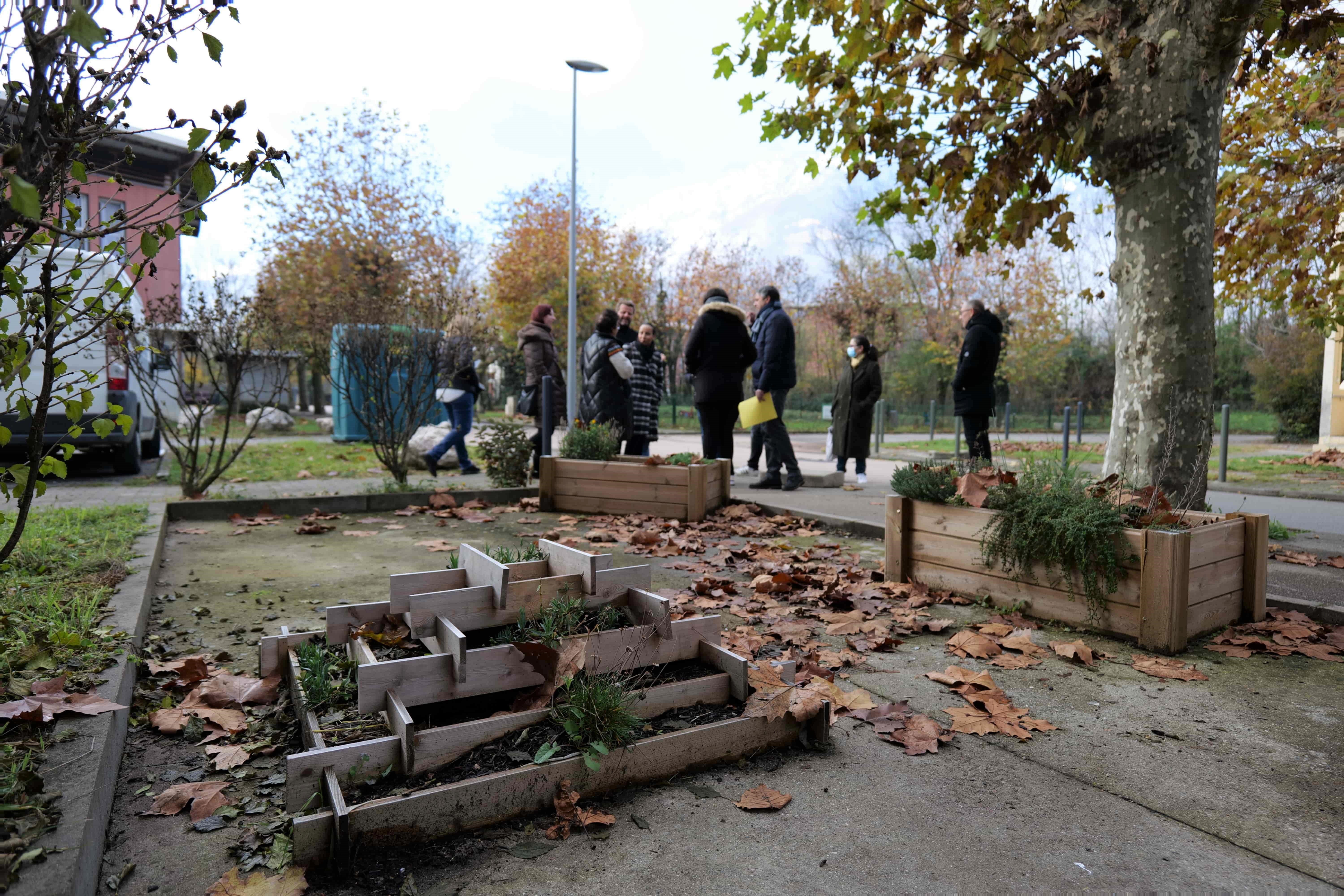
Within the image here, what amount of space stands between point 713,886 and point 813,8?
657 cm

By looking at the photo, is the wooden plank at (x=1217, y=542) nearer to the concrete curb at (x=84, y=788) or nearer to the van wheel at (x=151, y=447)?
the concrete curb at (x=84, y=788)

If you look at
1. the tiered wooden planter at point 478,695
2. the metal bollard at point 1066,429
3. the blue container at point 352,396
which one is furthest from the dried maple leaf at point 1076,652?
the metal bollard at point 1066,429

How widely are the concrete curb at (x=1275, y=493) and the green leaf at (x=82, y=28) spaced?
1159 cm

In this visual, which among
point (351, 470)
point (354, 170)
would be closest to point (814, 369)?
point (354, 170)

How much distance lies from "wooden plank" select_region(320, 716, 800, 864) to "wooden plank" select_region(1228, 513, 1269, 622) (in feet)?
9.38

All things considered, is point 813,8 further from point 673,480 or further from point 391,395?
point 391,395

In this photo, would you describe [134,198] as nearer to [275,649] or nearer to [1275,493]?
[275,649]

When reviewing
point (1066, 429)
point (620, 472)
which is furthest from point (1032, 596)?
point (1066, 429)

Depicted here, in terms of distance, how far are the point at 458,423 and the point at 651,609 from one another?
28.3 ft

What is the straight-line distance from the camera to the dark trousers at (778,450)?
386 inches

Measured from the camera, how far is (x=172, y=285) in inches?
314

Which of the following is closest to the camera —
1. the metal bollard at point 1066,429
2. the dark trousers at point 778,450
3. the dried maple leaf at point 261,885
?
the dried maple leaf at point 261,885

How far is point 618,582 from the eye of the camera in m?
3.09

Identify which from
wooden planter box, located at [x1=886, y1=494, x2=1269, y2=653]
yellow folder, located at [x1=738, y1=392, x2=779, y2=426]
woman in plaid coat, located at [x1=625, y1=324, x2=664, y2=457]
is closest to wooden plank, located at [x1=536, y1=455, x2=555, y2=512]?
woman in plaid coat, located at [x1=625, y1=324, x2=664, y2=457]
